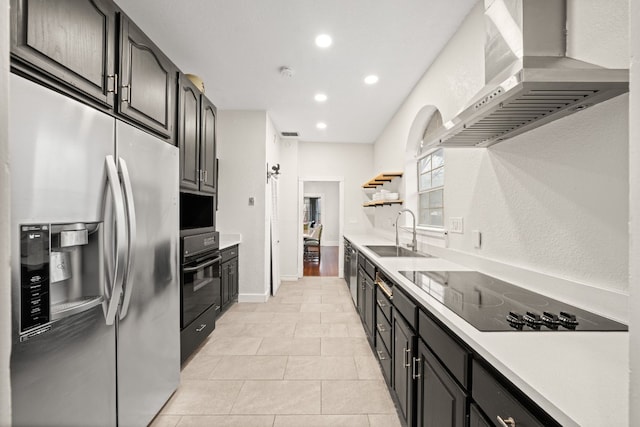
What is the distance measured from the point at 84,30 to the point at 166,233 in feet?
3.55

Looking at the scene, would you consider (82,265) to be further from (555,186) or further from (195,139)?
(555,186)

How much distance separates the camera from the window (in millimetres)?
3119

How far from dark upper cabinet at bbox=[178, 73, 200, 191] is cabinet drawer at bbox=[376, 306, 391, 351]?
6.12 ft

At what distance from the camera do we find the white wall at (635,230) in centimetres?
44

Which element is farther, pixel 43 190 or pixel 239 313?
pixel 239 313

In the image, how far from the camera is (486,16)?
1562 mm

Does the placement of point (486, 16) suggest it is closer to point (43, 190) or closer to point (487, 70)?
point (487, 70)

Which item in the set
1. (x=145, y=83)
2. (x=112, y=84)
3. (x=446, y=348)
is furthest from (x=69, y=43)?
(x=446, y=348)

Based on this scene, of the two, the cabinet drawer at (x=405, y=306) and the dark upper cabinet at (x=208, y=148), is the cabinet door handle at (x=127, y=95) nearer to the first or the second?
the dark upper cabinet at (x=208, y=148)

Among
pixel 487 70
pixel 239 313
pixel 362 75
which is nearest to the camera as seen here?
pixel 487 70

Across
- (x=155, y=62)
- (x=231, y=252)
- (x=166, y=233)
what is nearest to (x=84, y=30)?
(x=155, y=62)

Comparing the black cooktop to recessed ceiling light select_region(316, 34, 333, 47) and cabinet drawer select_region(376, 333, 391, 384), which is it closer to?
cabinet drawer select_region(376, 333, 391, 384)

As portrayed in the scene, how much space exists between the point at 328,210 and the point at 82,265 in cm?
1101

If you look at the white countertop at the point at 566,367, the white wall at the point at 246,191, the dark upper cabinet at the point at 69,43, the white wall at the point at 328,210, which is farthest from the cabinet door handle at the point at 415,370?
the white wall at the point at 328,210
